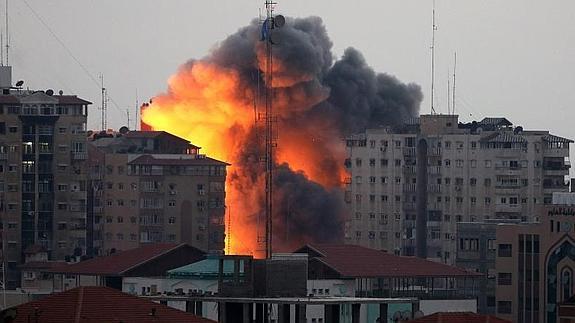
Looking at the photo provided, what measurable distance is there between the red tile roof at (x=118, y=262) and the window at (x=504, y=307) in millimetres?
18885

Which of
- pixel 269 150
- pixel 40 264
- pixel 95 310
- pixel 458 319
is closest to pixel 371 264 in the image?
pixel 269 150

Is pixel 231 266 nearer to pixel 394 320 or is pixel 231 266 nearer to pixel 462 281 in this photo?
pixel 394 320

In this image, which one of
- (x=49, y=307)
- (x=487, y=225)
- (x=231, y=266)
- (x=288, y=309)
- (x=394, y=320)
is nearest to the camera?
(x=49, y=307)

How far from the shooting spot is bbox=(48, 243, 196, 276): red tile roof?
155 m

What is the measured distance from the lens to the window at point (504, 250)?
535 ft

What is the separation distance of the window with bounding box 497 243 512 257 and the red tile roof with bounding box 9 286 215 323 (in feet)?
219

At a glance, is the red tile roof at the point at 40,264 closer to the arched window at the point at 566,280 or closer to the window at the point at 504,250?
the window at the point at 504,250

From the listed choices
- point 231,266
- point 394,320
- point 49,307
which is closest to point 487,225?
point 394,320

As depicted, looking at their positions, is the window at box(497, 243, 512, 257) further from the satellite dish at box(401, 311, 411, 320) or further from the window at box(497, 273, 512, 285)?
the satellite dish at box(401, 311, 411, 320)

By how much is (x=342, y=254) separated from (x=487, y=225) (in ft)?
82.8

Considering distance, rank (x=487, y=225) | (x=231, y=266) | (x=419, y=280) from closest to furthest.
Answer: (x=231, y=266) < (x=419, y=280) < (x=487, y=225)

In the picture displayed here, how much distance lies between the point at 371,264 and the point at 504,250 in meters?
11.8

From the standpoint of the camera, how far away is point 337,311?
118312mm

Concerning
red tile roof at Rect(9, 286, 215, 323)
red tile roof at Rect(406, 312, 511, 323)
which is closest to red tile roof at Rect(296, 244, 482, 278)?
red tile roof at Rect(406, 312, 511, 323)
